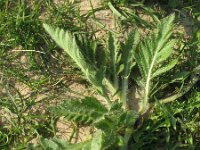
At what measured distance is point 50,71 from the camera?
123 inches

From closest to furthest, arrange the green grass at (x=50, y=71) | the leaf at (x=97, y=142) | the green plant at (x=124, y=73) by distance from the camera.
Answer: the leaf at (x=97, y=142) < the green plant at (x=124, y=73) < the green grass at (x=50, y=71)

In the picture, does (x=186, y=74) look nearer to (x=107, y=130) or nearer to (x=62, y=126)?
(x=107, y=130)

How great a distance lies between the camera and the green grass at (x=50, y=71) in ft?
9.34

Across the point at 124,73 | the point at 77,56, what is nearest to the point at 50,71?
the point at 77,56

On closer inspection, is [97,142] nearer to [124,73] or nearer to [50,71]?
[124,73]

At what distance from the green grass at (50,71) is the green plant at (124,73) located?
93mm

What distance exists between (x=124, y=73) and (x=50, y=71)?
52 cm

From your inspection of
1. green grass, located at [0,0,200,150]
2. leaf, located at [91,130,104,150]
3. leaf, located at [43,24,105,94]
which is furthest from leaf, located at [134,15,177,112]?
leaf, located at [91,130,104,150]

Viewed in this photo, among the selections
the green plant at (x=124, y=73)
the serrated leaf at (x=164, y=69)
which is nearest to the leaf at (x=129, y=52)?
the green plant at (x=124, y=73)

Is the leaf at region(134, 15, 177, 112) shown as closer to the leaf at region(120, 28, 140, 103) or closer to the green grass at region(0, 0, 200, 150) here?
the leaf at region(120, 28, 140, 103)

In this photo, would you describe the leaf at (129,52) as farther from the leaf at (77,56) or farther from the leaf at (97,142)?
the leaf at (97,142)

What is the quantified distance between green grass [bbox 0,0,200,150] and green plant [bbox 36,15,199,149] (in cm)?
9

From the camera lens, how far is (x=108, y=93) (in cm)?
301

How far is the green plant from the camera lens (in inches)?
106
